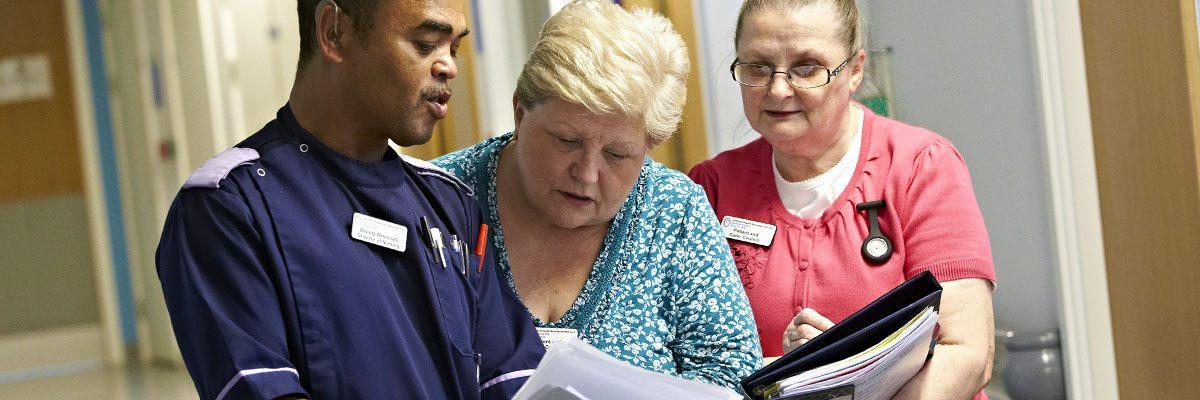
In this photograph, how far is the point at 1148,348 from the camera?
2.56m

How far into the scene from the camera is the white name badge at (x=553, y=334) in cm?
175

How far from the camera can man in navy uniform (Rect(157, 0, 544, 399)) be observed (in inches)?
47.7

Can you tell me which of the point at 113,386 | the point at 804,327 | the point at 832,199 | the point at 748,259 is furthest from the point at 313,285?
the point at 113,386

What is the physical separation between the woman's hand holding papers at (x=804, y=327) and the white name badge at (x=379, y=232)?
72 cm

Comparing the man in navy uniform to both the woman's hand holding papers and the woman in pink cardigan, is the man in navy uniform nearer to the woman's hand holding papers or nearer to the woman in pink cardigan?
the woman's hand holding papers

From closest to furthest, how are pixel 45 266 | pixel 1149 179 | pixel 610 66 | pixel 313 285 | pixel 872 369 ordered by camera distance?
pixel 313 285 < pixel 872 369 < pixel 610 66 < pixel 1149 179 < pixel 45 266

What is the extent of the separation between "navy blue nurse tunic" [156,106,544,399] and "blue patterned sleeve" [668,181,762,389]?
348mm

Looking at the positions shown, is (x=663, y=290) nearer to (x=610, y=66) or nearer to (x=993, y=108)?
(x=610, y=66)

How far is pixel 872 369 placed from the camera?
1.39 metres

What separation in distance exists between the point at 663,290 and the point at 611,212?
6.0 inches

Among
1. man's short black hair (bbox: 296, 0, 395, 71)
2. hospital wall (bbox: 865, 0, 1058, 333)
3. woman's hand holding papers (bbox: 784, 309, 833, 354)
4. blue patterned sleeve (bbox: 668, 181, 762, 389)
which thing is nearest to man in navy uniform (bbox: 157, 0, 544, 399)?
man's short black hair (bbox: 296, 0, 395, 71)

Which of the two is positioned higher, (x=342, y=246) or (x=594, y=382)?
(x=342, y=246)

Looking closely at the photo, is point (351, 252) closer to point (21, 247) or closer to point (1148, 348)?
point (1148, 348)

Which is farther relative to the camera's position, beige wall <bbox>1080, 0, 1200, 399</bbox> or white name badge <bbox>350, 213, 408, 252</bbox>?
beige wall <bbox>1080, 0, 1200, 399</bbox>
